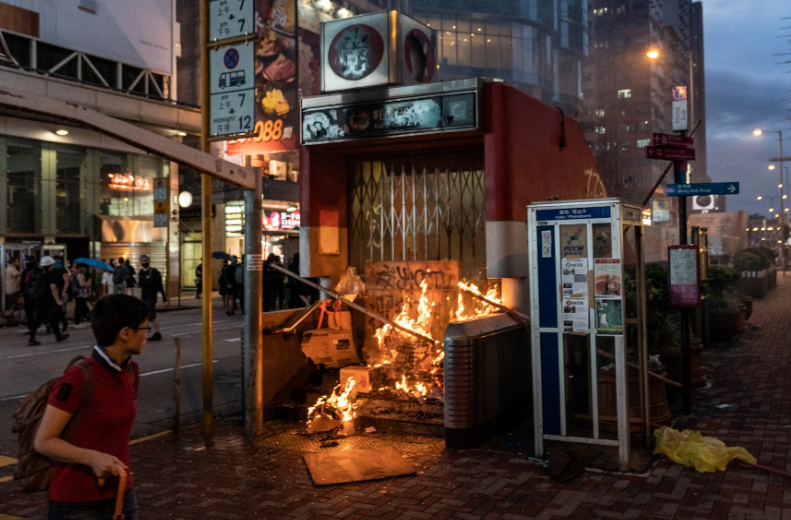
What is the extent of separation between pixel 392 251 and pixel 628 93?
117539 millimetres

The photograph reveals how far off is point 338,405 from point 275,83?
69.1 ft

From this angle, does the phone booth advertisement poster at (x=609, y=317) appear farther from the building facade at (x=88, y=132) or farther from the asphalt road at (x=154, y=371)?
the building facade at (x=88, y=132)

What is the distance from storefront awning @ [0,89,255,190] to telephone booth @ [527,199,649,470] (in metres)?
3.10

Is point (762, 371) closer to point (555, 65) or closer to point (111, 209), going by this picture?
point (111, 209)

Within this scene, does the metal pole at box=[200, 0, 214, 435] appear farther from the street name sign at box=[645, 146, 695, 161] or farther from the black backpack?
the black backpack

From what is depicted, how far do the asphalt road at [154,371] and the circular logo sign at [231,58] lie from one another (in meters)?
4.31

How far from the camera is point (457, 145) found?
9.66 m

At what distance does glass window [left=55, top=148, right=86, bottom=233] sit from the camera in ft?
86.7

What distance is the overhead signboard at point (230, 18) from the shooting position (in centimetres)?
782

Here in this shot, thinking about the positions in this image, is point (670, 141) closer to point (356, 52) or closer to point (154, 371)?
point (356, 52)

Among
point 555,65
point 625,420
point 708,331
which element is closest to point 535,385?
point 625,420

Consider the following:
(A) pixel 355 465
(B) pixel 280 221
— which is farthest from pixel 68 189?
(A) pixel 355 465

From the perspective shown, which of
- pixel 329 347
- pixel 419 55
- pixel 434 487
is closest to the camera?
pixel 434 487

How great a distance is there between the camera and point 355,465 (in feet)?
21.3
